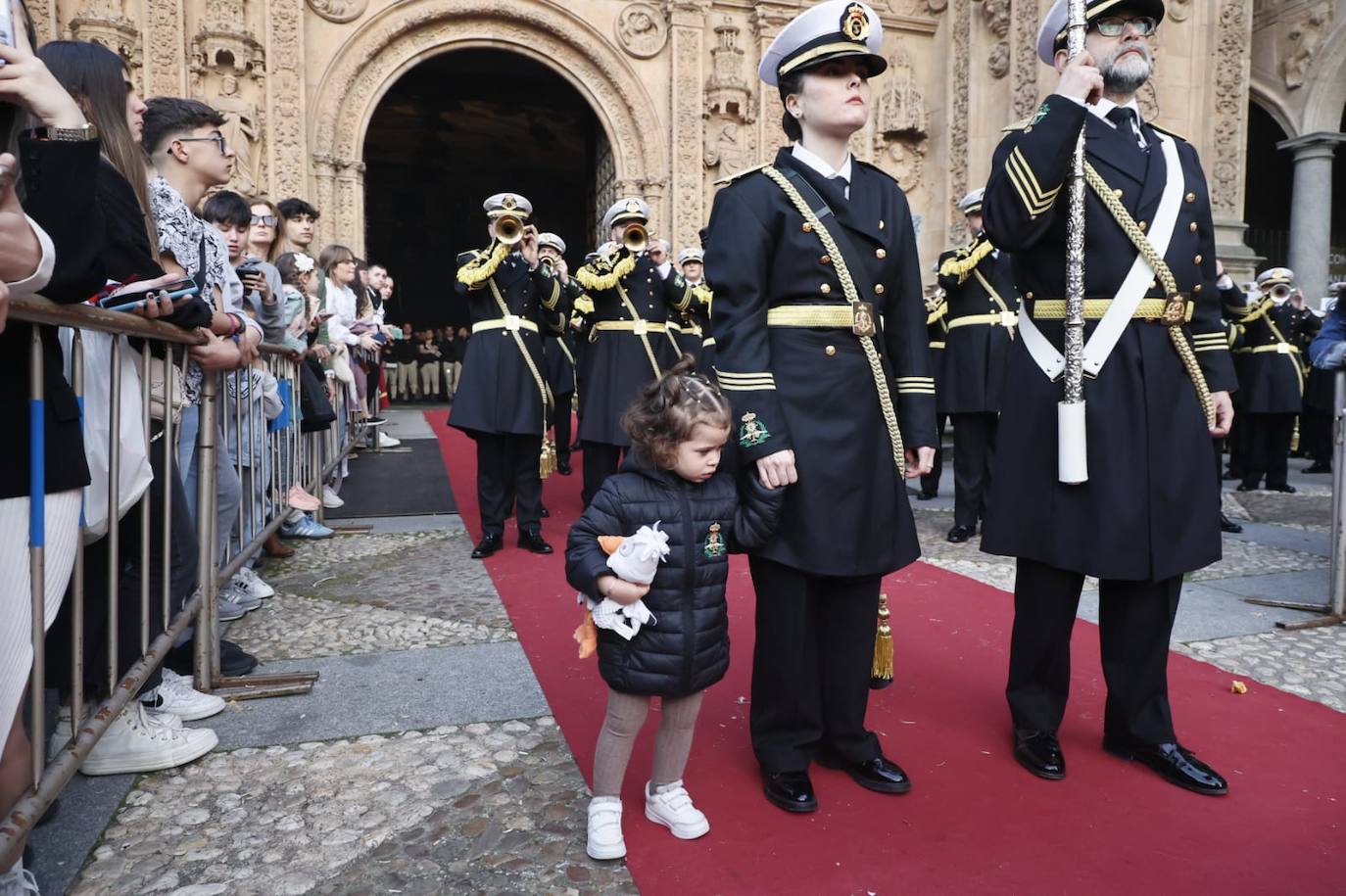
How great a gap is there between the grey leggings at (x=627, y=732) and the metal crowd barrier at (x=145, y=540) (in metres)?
1.18

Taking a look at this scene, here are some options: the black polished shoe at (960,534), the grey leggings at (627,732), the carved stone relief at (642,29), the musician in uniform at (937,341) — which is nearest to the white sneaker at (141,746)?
the grey leggings at (627,732)

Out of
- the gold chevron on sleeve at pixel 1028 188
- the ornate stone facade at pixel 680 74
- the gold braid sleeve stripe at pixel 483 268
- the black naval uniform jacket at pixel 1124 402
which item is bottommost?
the black naval uniform jacket at pixel 1124 402

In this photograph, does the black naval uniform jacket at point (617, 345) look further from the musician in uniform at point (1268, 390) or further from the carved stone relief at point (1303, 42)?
the carved stone relief at point (1303, 42)

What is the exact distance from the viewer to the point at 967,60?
13.9 metres

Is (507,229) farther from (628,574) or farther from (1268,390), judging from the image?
(1268,390)

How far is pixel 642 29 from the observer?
45.0 ft

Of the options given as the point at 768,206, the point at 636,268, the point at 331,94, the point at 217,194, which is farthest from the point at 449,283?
the point at 768,206

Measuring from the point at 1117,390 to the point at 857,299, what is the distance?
791 millimetres

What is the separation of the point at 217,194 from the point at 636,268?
9.30 feet

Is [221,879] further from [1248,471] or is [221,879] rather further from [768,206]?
[1248,471]

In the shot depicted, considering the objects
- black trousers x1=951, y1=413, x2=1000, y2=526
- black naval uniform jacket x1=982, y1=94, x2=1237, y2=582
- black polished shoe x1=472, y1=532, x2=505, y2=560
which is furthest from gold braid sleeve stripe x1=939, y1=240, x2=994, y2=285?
black naval uniform jacket x1=982, y1=94, x2=1237, y2=582

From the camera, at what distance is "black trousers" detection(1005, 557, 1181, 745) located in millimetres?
2723

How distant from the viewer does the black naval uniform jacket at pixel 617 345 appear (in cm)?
638

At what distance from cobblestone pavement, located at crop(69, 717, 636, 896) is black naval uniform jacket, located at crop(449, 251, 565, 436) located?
295 centimetres
